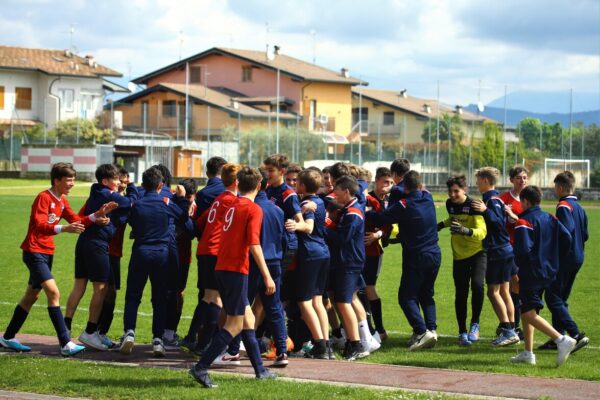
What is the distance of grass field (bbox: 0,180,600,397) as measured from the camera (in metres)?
Answer: 10.3

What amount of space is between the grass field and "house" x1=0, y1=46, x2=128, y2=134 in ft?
169

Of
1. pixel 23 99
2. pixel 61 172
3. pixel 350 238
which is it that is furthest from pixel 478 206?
pixel 23 99

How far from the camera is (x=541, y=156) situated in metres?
54.6

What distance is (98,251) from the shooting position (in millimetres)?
11117

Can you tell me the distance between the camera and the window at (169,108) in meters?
76.5

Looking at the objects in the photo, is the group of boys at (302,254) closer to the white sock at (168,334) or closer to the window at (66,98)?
the white sock at (168,334)

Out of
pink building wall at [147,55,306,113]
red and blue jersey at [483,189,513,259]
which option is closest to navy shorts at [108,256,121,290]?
red and blue jersey at [483,189,513,259]

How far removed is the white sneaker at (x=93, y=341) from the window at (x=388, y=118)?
74.8 metres

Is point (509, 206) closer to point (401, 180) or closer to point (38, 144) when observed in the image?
point (401, 180)

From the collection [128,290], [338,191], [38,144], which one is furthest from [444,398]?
[38,144]

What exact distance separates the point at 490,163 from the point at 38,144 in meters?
25.2

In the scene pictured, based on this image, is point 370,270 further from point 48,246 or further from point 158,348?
point 48,246

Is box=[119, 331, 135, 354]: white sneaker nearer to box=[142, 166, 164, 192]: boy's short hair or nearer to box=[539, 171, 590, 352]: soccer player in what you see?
box=[142, 166, 164, 192]: boy's short hair

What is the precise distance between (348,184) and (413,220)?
1220 millimetres
